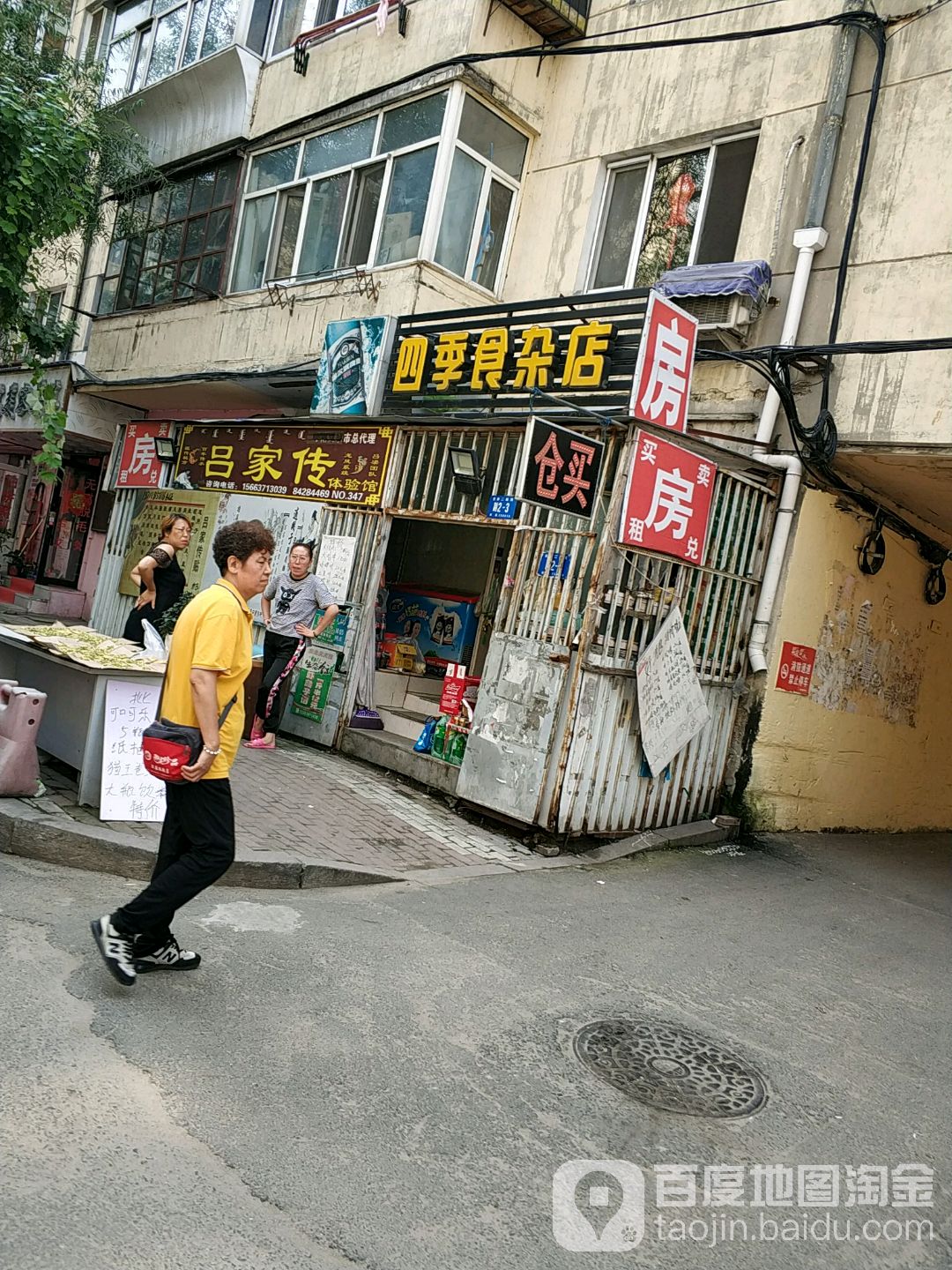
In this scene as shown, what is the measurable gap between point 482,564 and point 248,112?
7.44 meters

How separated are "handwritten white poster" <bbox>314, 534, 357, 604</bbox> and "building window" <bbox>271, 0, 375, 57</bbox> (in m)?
7.34

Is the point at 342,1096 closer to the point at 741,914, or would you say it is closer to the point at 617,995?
the point at 617,995

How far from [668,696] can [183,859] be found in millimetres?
5120

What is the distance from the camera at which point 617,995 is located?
5.12 meters

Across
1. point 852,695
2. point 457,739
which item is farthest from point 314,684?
point 852,695

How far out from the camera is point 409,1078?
3.86m

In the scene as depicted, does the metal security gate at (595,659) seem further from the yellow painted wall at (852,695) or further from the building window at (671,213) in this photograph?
the building window at (671,213)

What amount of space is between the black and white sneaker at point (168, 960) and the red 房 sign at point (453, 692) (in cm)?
509

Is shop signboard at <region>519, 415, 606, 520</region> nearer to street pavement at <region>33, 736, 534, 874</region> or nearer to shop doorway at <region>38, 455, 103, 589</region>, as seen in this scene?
street pavement at <region>33, 736, 534, 874</region>

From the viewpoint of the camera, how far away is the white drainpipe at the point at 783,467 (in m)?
9.09

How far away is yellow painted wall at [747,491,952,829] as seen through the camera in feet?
31.5

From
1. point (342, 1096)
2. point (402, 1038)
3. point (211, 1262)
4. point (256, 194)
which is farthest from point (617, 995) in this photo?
point (256, 194)

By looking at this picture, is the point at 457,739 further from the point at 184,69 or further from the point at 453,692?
the point at 184,69

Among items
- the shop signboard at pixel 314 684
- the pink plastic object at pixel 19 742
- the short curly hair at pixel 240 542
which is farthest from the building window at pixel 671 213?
the pink plastic object at pixel 19 742
